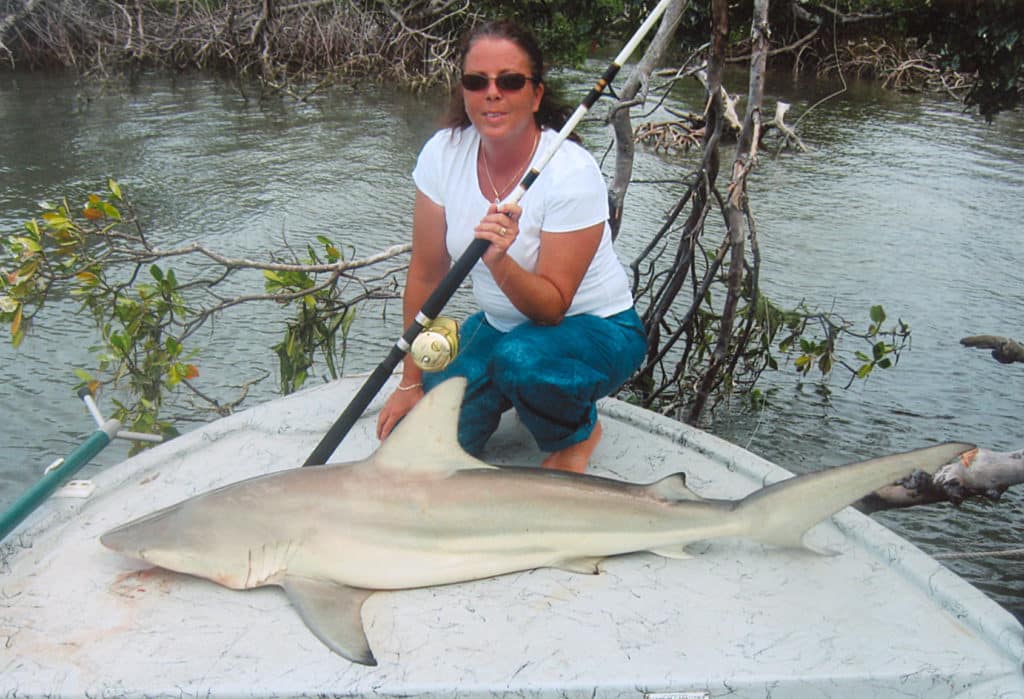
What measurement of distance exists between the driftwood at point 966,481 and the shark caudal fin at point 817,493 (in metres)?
1.01

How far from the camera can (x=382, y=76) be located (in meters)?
15.7

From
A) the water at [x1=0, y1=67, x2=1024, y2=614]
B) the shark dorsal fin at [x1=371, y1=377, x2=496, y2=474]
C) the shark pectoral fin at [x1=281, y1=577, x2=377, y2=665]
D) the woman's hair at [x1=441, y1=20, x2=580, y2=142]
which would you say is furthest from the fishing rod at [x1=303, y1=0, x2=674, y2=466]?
the water at [x1=0, y1=67, x2=1024, y2=614]

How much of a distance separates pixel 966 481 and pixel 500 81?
2.17m

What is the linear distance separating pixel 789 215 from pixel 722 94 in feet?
14.3

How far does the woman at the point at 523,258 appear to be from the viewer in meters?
2.81

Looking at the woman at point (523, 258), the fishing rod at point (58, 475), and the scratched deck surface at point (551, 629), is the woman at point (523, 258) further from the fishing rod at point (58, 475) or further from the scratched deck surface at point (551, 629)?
the fishing rod at point (58, 475)

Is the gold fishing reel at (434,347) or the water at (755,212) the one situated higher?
the gold fishing reel at (434,347)

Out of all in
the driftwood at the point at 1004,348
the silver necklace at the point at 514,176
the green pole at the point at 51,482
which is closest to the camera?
the green pole at the point at 51,482

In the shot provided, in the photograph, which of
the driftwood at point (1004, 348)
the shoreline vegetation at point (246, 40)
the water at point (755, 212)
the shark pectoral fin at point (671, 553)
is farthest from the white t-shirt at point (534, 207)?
the shoreline vegetation at point (246, 40)

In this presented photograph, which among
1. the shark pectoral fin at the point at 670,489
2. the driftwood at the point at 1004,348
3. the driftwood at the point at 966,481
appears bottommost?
the driftwood at the point at 966,481

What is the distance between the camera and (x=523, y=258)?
2.92 m

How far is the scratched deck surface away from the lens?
2.07 m

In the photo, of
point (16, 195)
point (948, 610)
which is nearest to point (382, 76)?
point (16, 195)

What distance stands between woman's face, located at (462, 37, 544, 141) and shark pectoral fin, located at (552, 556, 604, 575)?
1.27 meters
